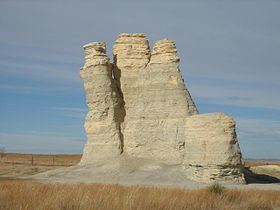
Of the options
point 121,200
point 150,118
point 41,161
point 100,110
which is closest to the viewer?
point 121,200

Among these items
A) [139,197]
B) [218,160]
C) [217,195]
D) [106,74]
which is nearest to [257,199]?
[217,195]

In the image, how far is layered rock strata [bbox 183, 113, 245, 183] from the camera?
89.2ft

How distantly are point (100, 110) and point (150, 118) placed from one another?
415cm

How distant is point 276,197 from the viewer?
58.3 ft

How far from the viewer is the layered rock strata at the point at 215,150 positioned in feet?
89.2

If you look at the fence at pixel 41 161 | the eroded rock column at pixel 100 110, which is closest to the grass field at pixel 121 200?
the eroded rock column at pixel 100 110

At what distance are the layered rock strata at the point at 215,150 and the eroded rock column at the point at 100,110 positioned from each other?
7.57 metres

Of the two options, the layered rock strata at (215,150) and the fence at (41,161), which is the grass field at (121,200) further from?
the fence at (41,161)

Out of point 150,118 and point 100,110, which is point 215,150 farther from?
point 100,110

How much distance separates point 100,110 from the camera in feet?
114

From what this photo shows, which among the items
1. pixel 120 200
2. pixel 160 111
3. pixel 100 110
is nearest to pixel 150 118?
pixel 160 111

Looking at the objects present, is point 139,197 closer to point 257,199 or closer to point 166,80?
point 257,199

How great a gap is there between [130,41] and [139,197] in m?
23.4

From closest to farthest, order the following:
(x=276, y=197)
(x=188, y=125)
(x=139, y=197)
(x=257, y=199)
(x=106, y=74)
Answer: (x=139, y=197)
(x=257, y=199)
(x=276, y=197)
(x=188, y=125)
(x=106, y=74)
